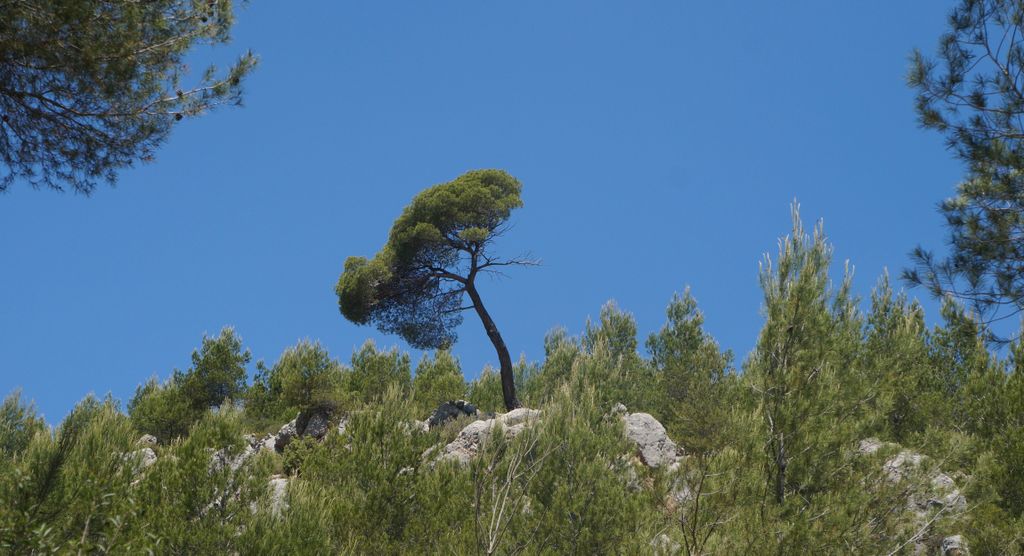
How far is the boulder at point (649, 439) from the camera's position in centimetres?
2120

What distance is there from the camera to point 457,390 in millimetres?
35969

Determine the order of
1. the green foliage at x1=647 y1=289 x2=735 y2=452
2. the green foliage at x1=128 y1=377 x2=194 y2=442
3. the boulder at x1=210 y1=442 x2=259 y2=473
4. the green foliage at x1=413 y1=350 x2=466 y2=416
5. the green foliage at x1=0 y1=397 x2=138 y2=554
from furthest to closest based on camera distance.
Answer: the green foliage at x1=413 y1=350 x2=466 y2=416 < the green foliage at x1=128 y1=377 x2=194 y2=442 < the green foliage at x1=647 y1=289 x2=735 y2=452 < the boulder at x1=210 y1=442 x2=259 y2=473 < the green foliage at x1=0 y1=397 x2=138 y2=554

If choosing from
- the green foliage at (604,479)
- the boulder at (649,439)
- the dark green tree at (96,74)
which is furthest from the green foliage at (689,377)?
the dark green tree at (96,74)

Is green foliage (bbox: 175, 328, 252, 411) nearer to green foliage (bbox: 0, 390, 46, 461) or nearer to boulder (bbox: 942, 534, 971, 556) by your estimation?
green foliage (bbox: 0, 390, 46, 461)

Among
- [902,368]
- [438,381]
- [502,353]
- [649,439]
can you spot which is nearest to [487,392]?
[438,381]

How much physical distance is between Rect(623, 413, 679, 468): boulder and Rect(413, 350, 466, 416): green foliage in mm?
Result: 10786

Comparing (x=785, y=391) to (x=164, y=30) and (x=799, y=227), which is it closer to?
(x=799, y=227)

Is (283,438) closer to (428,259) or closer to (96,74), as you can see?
(428,259)

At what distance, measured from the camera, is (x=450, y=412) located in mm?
26594

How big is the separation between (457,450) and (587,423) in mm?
7292

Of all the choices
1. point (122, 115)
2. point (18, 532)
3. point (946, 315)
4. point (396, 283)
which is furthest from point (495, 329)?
point (18, 532)

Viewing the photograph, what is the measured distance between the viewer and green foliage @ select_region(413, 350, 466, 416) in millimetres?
33994

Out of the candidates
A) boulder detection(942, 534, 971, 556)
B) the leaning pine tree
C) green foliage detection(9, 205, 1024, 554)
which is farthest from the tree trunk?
boulder detection(942, 534, 971, 556)

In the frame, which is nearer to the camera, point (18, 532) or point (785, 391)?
point (18, 532)
